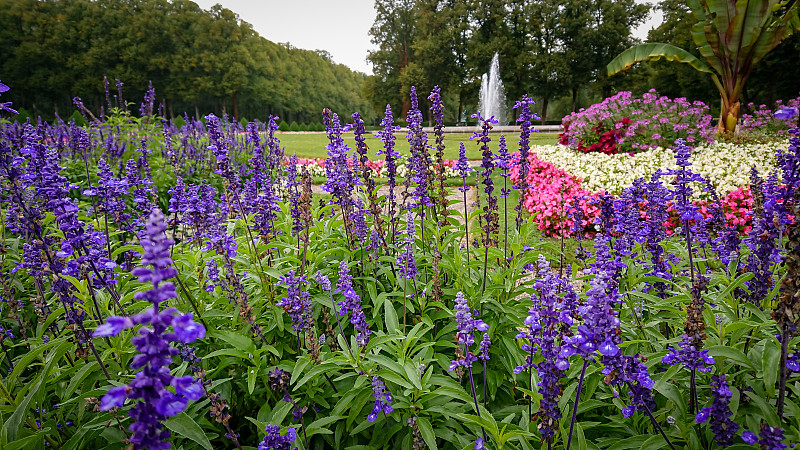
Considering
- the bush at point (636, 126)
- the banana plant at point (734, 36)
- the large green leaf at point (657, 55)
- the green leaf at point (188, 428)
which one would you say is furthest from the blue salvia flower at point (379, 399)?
the large green leaf at point (657, 55)

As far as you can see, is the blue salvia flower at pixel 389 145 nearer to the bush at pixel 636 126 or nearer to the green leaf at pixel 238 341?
the green leaf at pixel 238 341

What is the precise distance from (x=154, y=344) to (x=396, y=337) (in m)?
1.48

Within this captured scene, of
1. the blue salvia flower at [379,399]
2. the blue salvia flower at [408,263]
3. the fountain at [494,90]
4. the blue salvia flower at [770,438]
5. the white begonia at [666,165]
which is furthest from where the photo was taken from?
the fountain at [494,90]

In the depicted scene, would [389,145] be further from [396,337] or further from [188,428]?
[188,428]

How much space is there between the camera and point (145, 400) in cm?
110

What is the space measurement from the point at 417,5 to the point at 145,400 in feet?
185

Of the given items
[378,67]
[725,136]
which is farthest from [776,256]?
[378,67]

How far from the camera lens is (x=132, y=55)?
47219 mm

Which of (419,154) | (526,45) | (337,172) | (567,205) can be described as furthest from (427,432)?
(526,45)

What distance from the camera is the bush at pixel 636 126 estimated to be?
12430 mm

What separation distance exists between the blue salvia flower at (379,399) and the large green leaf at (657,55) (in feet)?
54.3

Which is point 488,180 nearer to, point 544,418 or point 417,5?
point 544,418

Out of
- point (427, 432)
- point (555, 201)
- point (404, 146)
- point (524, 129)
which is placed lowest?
point (427, 432)

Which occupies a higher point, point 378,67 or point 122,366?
point 378,67
